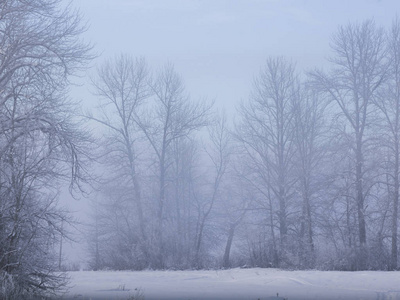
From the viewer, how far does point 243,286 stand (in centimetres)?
1670

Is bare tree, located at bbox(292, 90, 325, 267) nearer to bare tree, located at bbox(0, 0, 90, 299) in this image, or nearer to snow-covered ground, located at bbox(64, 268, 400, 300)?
snow-covered ground, located at bbox(64, 268, 400, 300)

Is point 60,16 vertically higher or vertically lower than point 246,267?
higher

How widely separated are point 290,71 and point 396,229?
35.4ft

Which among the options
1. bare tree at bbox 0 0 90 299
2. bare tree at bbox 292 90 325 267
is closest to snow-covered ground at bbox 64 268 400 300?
bare tree at bbox 0 0 90 299

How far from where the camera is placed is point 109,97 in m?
31.6

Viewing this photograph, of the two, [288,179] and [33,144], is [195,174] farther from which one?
[33,144]

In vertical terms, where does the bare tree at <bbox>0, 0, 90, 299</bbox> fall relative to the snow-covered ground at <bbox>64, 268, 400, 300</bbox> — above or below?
above

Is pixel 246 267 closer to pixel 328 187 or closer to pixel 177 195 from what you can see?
pixel 328 187

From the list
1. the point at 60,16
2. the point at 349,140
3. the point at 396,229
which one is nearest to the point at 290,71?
the point at 349,140

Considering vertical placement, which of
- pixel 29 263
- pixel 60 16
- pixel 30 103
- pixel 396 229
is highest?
pixel 60 16

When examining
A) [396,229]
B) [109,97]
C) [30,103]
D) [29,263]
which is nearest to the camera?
[29,263]

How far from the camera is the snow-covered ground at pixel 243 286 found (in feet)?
47.0

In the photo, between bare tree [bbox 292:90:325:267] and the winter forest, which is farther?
bare tree [bbox 292:90:325:267]

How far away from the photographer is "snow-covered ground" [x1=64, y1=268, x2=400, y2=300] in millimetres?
14320
